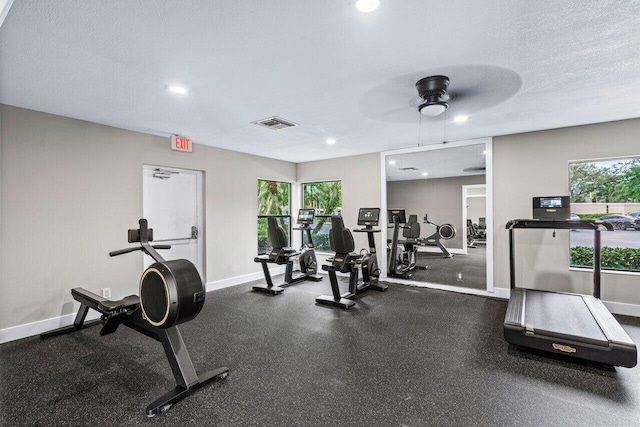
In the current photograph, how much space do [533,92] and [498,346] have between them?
8.16 feet

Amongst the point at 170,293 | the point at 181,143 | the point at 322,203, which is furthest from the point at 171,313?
the point at 322,203

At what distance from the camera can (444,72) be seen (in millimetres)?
2459

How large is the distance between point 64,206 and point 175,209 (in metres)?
1.43

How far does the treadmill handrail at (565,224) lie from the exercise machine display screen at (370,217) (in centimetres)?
187

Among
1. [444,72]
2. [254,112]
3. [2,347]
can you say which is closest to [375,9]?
[444,72]

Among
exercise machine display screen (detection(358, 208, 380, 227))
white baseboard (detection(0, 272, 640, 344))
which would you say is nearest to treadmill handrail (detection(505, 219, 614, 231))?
white baseboard (detection(0, 272, 640, 344))

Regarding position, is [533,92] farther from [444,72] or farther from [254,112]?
[254,112]

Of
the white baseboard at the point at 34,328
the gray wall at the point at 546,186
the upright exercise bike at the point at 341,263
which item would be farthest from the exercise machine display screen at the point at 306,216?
the white baseboard at the point at 34,328

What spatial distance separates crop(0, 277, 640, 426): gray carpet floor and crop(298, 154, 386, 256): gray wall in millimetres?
2594

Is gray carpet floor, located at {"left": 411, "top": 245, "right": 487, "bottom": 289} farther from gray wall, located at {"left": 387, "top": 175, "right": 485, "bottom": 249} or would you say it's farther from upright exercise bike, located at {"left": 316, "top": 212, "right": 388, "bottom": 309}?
upright exercise bike, located at {"left": 316, "top": 212, "right": 388, "bottom": 309}

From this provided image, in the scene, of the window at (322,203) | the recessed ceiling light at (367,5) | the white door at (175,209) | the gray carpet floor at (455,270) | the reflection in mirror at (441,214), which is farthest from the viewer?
the window at (322,203)

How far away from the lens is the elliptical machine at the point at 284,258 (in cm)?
498

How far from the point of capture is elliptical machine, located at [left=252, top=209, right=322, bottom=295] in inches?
196

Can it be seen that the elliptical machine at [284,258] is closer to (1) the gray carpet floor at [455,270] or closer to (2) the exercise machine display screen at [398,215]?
(2) the exercise machine display screen at [398,215]
